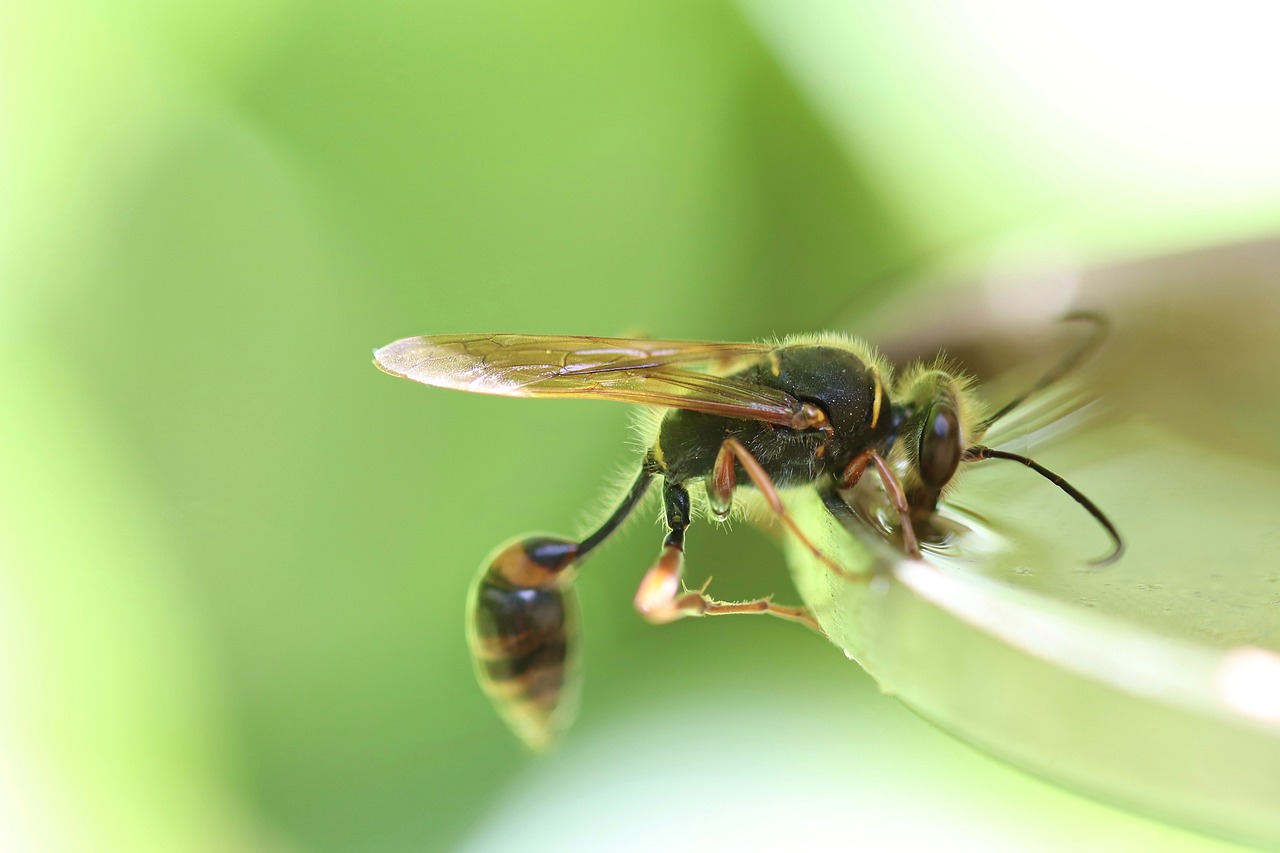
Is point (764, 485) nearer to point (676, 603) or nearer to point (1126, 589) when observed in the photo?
point (676, 603)

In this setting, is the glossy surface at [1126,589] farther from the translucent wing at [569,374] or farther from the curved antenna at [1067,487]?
the translucent wing at [569,374]

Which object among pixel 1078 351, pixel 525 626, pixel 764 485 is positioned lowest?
pixel 525 626

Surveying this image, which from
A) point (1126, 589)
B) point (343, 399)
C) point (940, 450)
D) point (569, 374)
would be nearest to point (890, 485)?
point (940, 450)

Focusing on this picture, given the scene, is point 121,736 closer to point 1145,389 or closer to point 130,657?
point 130,657

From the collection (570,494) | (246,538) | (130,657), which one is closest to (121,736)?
(130,657)

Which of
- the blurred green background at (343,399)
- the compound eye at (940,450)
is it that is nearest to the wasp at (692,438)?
the compound eye at (940,450)

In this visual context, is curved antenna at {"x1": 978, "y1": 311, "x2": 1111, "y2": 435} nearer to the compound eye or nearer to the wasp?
the wasp
